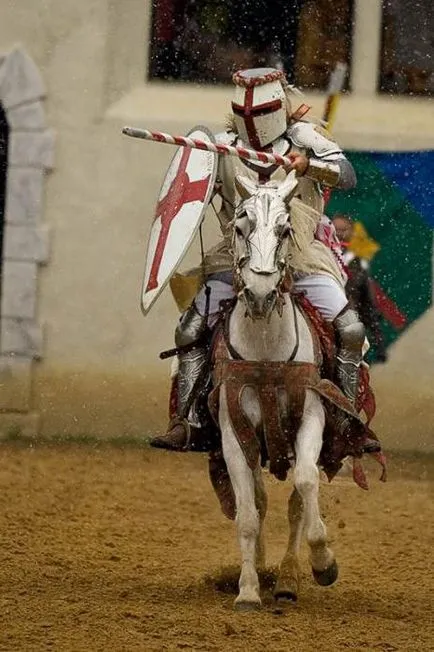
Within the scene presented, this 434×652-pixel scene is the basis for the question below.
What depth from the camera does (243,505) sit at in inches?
318

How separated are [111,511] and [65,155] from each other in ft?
14.6

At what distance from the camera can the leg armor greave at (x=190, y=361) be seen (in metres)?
8.41

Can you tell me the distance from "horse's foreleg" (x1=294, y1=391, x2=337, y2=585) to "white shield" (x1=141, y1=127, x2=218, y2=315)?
90 centimetres

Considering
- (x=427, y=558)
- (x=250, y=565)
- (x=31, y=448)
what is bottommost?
(x=31, y=448)

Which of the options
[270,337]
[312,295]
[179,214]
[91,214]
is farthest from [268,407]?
[91,214]

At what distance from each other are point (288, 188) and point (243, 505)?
1441 mm

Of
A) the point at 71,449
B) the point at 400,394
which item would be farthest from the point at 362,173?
the point at 71,449

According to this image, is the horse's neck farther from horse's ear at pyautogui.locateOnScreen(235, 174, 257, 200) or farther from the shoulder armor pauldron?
the shoulder armor pauldron

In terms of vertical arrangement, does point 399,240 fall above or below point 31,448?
above

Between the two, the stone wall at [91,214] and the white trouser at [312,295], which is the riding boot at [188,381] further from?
the stone wall at [91,214]

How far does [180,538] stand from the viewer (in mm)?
10953

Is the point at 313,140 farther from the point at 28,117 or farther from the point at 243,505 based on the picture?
the point at 28,117

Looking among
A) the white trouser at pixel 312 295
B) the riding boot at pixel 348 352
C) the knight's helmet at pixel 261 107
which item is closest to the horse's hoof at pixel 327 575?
the riding boot at pixel 348 352

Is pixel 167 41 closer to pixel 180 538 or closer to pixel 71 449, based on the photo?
pixel 71 449
